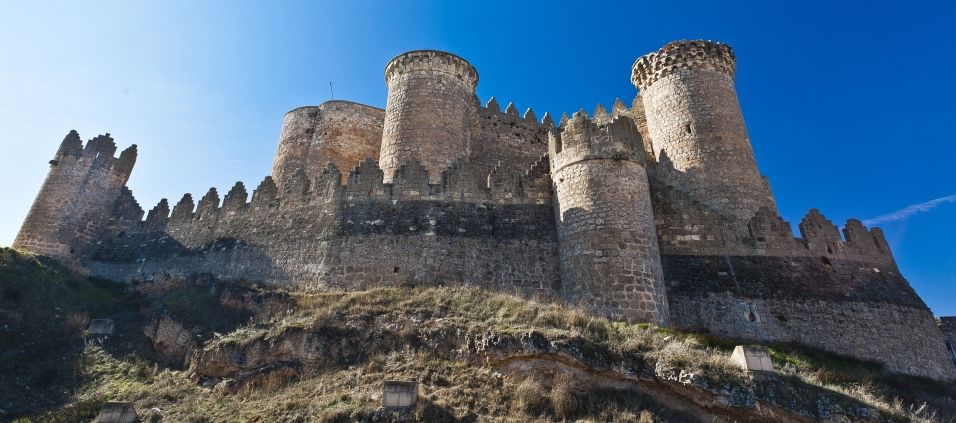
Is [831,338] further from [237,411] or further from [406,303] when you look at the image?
[237,411]

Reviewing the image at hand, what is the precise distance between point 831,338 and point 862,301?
1.91 meters

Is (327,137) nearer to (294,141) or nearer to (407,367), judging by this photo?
(294,141)

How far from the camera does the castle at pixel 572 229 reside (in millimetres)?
15078

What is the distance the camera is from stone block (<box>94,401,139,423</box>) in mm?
10180

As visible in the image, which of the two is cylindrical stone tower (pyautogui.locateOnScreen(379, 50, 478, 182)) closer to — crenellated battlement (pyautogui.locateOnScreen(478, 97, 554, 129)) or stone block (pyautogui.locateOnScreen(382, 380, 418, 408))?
crenellated battlement (pyautogui.locateOnScreen(478, 97, 554, 129))

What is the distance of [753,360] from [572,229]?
6242 millimetres

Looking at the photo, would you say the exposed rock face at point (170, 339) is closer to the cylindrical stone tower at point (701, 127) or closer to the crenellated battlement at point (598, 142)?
the crenellated battlement at point (598, 142)

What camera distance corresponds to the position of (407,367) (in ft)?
35.6

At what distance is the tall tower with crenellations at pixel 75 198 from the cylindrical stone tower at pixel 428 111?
1225cm

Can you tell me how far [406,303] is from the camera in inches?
523

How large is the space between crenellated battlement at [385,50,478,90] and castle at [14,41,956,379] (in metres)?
0.07

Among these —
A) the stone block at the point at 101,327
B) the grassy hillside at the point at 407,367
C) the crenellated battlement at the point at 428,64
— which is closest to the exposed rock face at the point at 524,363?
the grassy hillside at the point at 407,367

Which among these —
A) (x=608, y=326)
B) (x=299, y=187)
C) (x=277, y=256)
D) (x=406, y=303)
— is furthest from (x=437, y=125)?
(x=608, y=326)

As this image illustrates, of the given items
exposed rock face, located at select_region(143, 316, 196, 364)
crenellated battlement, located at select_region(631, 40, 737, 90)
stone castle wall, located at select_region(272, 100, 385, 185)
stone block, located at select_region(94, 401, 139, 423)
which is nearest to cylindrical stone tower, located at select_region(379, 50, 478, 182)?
stone castle wall, located at select_region(272, 100, 385, 185)
